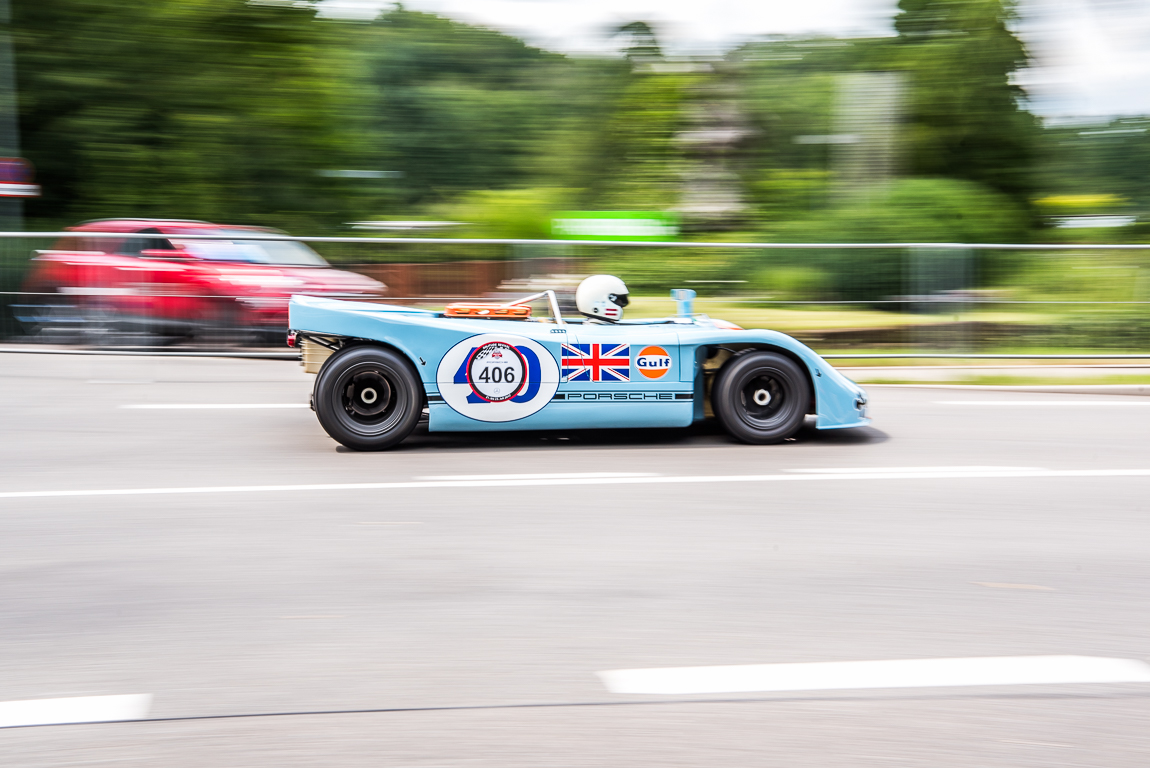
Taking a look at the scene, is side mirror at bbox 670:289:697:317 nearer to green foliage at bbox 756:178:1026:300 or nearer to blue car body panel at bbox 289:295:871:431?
blue car body panel at bbox 289:295:871:431

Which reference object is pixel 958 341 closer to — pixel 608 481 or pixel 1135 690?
pixel 608 481

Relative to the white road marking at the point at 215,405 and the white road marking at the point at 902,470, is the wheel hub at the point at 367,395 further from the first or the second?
the white road marking at the point at 902,470

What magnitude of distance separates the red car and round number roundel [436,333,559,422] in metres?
4.56

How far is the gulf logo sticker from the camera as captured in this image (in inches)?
253

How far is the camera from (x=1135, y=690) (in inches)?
124

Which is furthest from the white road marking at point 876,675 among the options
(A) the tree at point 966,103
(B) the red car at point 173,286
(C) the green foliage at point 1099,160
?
(A) the tree at point 966,103

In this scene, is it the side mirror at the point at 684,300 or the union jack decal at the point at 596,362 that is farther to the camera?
the side mirror at the point at 684,300

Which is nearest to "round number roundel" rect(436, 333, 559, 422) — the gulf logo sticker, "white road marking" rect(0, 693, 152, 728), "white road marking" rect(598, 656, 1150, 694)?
the gulf logo sticker

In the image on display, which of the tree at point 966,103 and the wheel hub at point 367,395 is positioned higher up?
the tree at point 966,103

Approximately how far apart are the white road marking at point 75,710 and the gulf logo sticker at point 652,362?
12.9ft

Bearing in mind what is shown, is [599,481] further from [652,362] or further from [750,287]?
[750,287]

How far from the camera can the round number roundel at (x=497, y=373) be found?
20.6 feet

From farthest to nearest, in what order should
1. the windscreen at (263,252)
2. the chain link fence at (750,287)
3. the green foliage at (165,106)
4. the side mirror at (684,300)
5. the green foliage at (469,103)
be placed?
the green foliage at (469,103) < the green foliage at (165,106) < the windscreen at (263,252) < the chain link fence at (750,287) < the side mirror at (684,300)

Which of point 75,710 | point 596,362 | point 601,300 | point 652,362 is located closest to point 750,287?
point 601,300
